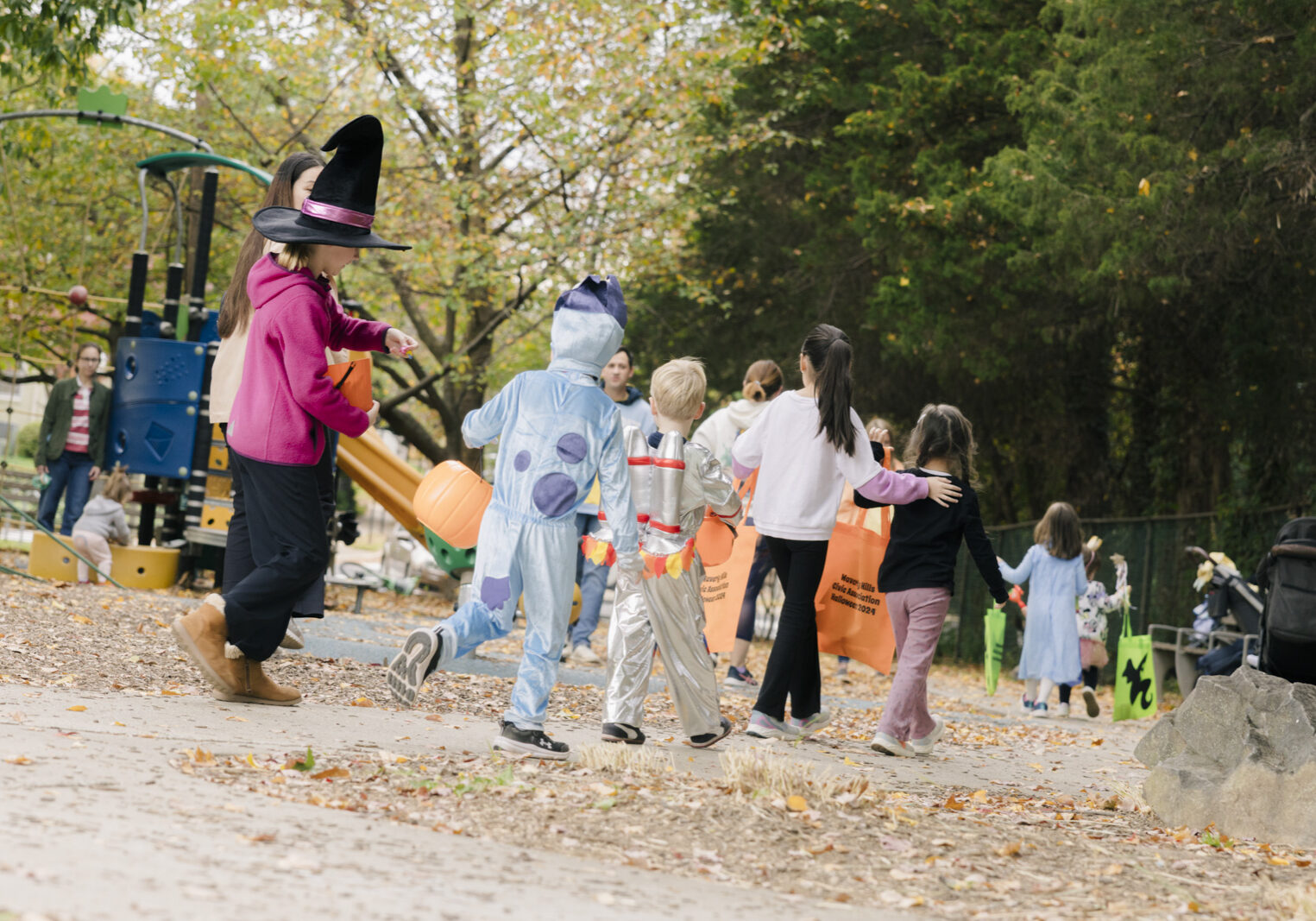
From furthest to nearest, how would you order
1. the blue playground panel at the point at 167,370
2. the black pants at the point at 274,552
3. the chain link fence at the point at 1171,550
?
the chain link fence at the point at 1171,550 < the blue playground panel at the point at 167,370 < the black pants at the point at 274,552

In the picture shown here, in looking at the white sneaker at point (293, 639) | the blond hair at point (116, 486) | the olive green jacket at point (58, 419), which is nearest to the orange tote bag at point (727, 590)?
the white sneaker at point (293, 639)

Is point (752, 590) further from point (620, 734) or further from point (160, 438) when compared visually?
point (160, 438)

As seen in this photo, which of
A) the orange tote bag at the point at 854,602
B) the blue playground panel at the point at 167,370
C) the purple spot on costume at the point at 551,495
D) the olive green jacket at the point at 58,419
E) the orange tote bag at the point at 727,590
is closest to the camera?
the purple spot on costume at the point at 551,495

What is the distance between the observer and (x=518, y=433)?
16.4 ft

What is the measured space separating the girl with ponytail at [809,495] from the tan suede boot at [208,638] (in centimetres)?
235

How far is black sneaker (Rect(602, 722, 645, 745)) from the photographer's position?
532cm

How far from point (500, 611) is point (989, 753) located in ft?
10.7

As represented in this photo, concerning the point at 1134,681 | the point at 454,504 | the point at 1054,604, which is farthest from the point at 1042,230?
the point at 454,504

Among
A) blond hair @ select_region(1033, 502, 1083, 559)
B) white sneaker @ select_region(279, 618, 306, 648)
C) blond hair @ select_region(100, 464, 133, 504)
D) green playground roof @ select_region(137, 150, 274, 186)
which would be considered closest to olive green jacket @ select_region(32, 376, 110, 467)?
blond hair @ select_region(100, 464, 133, 504)

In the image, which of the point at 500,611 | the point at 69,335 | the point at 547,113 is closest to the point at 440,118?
the point at 547,113

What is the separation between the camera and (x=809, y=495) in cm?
618

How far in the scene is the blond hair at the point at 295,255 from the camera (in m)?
5.32

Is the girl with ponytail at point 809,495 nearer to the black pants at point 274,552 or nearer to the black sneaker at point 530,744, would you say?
the black sneaker at point 530,744

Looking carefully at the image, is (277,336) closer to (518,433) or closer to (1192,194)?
(518,433)
